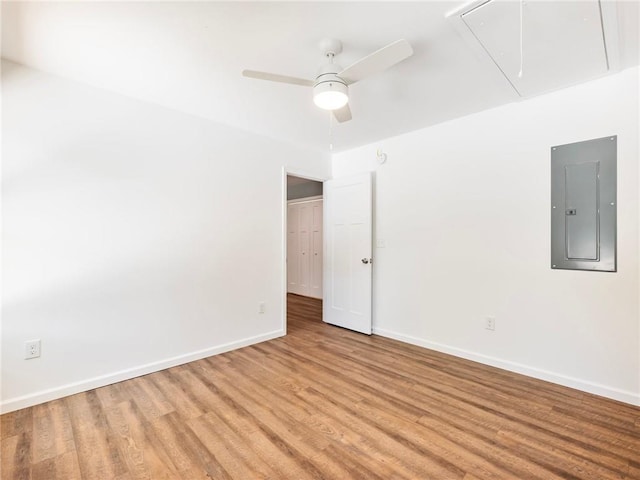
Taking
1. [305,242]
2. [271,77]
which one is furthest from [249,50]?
[305,242]

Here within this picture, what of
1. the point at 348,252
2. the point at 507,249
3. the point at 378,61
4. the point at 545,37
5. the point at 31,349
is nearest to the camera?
the point at 378,61

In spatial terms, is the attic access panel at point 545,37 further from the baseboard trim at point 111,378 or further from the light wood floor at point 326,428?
the baseboard trim at point 111,378

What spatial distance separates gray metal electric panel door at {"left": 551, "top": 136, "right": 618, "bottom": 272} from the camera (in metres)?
2.24

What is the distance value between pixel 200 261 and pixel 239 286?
20.5 inches

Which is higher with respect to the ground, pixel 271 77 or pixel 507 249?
pixel 271 77

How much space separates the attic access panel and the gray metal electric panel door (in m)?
0.56

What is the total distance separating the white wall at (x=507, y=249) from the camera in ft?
7.22

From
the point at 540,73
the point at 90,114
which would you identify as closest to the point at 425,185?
the point at 540,73

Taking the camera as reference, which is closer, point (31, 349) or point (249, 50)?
point (249, 50)

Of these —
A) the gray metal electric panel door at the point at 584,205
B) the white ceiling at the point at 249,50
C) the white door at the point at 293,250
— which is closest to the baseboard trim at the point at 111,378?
the white ceiling at the point at 249,50

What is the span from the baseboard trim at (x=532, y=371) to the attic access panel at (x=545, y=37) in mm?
2298

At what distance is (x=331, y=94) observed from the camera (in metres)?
1.90

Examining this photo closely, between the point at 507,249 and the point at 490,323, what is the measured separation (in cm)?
70

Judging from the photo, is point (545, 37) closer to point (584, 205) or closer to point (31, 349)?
point (584, 205)
